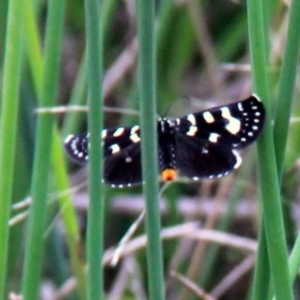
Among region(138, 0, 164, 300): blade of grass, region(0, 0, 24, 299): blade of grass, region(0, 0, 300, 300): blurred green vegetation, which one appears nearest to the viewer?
region(138, 0, 164, 300): blade of grass

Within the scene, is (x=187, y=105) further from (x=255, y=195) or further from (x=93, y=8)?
(x=93, y=8)

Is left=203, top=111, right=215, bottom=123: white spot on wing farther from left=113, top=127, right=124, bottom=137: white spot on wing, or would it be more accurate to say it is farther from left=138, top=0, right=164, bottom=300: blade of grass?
left=138, top=0, right=164, bottom=300: blade of grass

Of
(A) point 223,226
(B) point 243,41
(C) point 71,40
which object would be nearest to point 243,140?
(A) point 223,226

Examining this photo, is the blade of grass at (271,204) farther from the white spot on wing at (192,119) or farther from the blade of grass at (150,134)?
the white spot on wing at (192,119)

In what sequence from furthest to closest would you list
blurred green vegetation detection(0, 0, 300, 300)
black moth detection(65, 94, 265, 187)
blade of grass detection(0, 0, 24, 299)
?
1. blurred green vegetation detection(0, 0, 300, 300)
2. black moth detection(65, 94, 265, 187)
3. blade of grass detection(0, 0, 24, 299)

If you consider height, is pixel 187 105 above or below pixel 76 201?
above

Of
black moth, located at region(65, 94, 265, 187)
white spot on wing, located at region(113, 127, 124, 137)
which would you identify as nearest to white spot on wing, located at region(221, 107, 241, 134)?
black moth, located at region(65, 94, 265, 187)

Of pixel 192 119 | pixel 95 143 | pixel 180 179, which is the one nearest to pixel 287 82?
pixel 95 143
